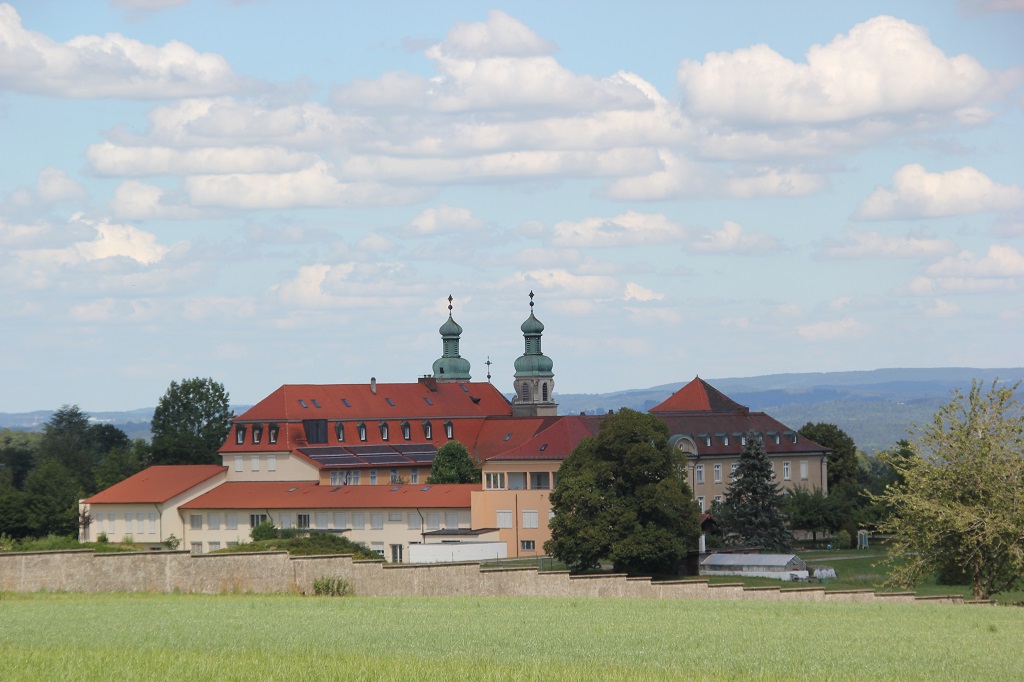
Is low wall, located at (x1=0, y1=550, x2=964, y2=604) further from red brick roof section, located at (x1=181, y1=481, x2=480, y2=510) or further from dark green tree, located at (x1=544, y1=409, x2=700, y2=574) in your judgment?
red brick roof section, located at (x1=181, y1=481, x2=480, y2=510)

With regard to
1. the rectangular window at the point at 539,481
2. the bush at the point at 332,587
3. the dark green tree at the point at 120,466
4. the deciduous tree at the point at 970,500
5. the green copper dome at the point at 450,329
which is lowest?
the bush at the point at 332,587

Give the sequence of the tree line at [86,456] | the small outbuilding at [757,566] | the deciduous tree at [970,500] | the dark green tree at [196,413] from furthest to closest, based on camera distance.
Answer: the dark green tree at [196,413] < the tree line at [86,456] < the small outbuilding at [757,566] < the deciduous tree at [970,500]

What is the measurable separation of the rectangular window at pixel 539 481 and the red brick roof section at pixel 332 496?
14.7 feet

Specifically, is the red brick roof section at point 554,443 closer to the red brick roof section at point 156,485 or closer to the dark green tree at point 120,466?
the red brick roof section at point 156,485

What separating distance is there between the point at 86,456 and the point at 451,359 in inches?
1628

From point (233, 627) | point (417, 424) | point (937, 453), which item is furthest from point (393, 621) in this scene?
point (417, 424)

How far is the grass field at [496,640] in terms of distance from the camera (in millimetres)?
25891

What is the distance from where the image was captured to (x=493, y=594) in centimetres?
4900

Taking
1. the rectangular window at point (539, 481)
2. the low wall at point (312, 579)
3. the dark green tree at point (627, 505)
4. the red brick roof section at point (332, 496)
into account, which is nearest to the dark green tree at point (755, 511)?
the rectangular window at point (539, 481)

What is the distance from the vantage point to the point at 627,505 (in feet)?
273

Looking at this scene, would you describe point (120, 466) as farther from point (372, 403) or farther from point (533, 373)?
point (533, 373)

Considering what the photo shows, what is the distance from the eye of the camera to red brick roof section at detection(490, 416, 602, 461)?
104m

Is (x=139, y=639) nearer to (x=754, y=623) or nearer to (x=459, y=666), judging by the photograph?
(x=459, y=666)

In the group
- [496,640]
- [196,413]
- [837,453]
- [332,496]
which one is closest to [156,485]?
[332,496]
